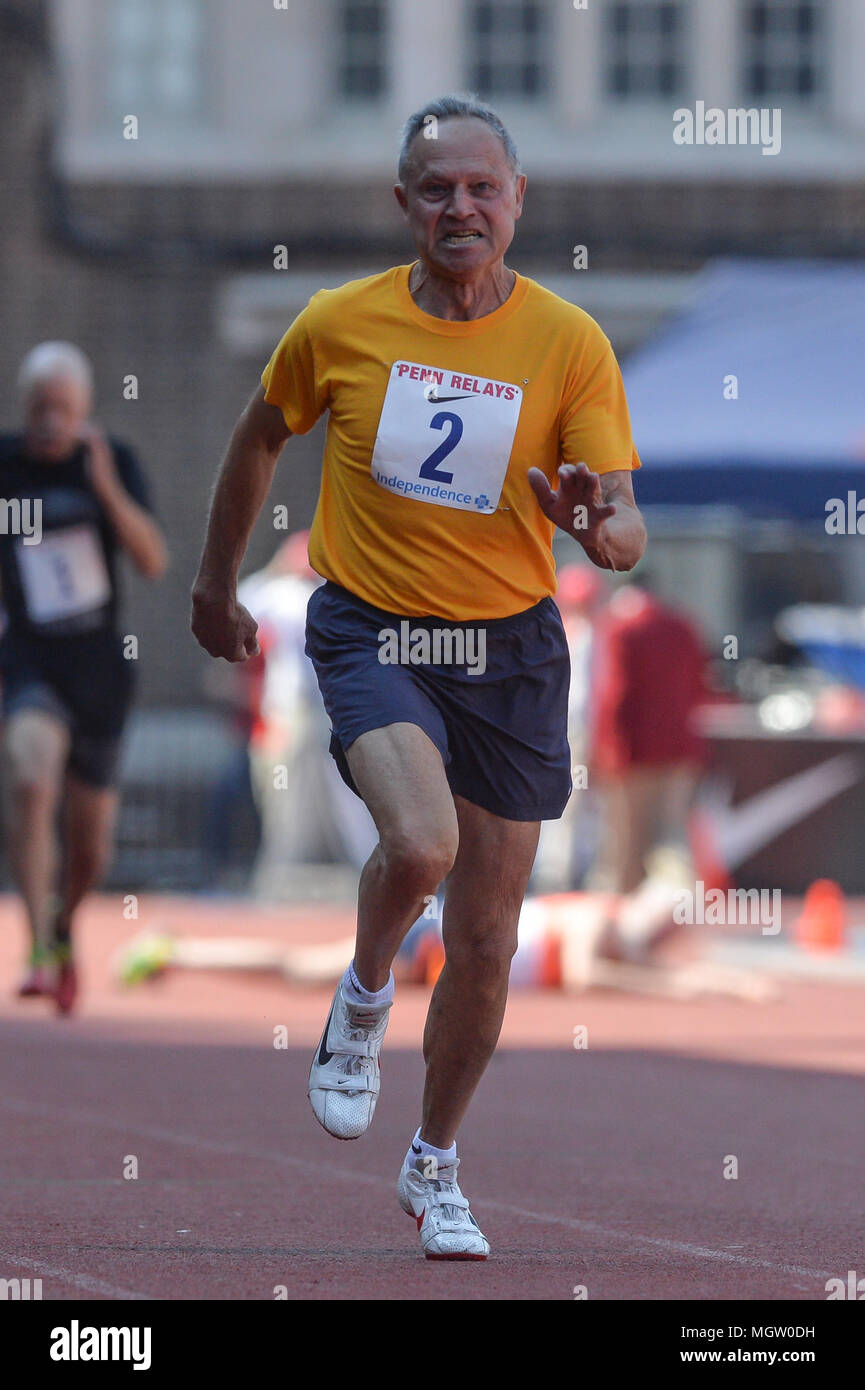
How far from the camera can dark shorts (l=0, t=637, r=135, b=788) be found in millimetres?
9539

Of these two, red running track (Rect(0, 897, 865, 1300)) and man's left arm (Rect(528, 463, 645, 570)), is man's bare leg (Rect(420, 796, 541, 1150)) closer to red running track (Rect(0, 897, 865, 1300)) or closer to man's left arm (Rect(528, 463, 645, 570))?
red running track (Rect(0, 897, 865, 1300))

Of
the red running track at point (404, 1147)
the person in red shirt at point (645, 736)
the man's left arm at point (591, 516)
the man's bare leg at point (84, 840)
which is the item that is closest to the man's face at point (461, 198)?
the man's left arm at point (591, 516)

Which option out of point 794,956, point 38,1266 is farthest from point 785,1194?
point 794,956

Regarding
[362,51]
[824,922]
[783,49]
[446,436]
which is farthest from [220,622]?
[783,49]

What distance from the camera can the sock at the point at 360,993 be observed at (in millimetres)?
5016

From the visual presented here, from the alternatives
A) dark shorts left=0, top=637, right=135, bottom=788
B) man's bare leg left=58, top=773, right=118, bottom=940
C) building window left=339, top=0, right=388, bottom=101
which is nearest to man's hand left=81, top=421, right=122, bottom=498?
dark shorts left=0, top=637, right=135, bottom=788

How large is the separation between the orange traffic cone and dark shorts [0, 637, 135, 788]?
5.33 metres

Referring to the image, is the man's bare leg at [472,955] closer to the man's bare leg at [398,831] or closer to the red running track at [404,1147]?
the man's bare leg at [398,831]

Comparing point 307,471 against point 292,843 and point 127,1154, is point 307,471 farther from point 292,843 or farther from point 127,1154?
point 127,1154

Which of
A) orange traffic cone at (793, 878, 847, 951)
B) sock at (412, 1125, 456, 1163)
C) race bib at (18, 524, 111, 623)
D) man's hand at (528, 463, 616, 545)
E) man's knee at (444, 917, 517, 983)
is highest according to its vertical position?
race bib at (18, 524, 111, 623)

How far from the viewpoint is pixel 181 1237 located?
5.36 meters

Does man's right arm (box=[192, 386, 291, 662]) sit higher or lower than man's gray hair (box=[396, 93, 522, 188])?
lower

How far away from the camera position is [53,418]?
9.41 metres
